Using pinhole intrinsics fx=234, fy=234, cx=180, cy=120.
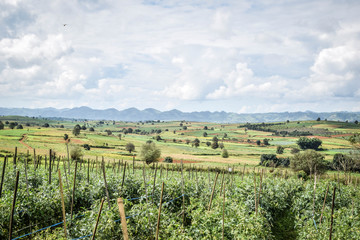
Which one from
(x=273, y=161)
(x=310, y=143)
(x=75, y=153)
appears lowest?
(x=273, y=161)

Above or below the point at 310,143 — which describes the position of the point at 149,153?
above

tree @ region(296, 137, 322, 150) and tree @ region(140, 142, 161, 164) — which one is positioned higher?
tree @ region(140, 142, 161, 164)

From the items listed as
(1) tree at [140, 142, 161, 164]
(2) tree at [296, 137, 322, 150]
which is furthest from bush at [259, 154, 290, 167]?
(2) tree at [296, 137, 322, 150]

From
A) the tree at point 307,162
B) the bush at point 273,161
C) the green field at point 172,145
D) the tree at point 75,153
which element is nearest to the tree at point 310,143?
the green field at point 172,145

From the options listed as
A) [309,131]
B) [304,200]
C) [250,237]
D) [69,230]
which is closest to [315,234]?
[250,237]

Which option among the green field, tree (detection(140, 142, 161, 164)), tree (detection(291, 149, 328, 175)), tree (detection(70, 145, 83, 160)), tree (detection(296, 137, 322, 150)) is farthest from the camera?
tree (detection(296, 137, 322, 150))

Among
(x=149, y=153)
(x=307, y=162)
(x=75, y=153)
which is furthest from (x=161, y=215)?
(x=75, y=153)

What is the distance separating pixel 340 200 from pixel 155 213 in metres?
12.2

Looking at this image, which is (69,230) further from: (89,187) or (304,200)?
(304,200)

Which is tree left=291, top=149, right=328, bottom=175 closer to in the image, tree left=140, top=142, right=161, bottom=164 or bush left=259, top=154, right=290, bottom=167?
Result: bush left=259, top=154, right=290, bottom=167

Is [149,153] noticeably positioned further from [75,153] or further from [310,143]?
[310,143]

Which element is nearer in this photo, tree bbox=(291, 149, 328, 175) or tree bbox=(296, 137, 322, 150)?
tree bbox=(291, 149, 328, 175)

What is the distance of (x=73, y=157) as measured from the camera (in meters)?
51.4

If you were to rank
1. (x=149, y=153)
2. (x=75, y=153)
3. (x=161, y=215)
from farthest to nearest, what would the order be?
(x=75, y=153) → (x=149, y=153) → (x=161, y=215)
